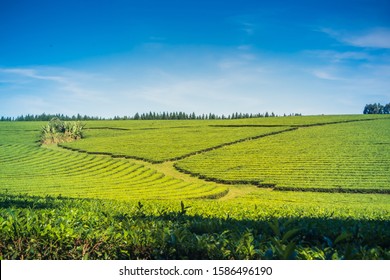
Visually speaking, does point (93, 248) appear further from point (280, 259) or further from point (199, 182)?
point (199, 182)

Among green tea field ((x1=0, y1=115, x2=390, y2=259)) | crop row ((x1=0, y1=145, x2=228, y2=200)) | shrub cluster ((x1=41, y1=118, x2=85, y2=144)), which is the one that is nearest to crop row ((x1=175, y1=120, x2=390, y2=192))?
green tea field ((x1=0, y1=115, x2=390, y2=259))

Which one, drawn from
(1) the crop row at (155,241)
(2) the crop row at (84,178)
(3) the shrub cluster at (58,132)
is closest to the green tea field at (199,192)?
(1) the crop row at (155,241)

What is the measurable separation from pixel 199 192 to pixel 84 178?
1123 cm

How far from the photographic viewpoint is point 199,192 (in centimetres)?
2544

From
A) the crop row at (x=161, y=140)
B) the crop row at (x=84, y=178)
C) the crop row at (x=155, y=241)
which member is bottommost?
the crop row at (x=84, y=178)

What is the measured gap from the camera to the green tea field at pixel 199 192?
396 cm

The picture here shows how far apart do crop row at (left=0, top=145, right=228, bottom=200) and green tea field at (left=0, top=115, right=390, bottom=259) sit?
0.37ft

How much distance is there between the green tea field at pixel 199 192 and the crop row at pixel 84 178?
0.37 ft

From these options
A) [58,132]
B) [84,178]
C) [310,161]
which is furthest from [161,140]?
[310,161]

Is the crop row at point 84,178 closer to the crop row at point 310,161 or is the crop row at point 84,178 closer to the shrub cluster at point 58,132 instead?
the shrub cluster at point 58,132

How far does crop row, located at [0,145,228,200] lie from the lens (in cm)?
2344

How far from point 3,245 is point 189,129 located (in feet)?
182
